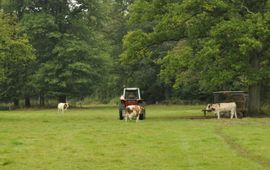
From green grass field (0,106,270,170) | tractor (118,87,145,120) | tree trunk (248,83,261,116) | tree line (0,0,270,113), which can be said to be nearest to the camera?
green grass field (0,106,270,170)

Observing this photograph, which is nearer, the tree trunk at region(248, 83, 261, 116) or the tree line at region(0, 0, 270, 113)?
the tree line at region(0, 0, 270, 113)

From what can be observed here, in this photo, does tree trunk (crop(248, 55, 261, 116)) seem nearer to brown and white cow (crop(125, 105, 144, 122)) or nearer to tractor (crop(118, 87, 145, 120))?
tractor (crop(118, 87, 145, 120))

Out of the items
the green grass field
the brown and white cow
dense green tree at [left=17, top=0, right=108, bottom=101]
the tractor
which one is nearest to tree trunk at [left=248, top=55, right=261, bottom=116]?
the tractor

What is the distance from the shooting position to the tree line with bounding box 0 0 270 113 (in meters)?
34.8

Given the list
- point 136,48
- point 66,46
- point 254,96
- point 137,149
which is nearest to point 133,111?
point 136,48

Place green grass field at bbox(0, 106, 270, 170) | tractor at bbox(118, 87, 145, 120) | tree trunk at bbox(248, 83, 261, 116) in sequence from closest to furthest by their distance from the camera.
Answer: green grass field at bbox(0, 106, 270, 170) → tractor at bbox(118, 87, 145, 120) → tree trunk at bbox(248, 83, 261, 116)

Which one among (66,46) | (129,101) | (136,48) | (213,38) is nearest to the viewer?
(213,38)

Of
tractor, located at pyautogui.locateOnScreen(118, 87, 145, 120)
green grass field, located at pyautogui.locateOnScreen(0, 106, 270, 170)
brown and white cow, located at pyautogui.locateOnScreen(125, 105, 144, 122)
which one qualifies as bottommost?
green grass field, located at pyautogui.locateOnScreen(0, 106, 270, 170)

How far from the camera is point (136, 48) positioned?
126 feet

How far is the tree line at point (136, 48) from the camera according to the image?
114 feet

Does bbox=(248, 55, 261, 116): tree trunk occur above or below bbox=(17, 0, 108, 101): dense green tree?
below

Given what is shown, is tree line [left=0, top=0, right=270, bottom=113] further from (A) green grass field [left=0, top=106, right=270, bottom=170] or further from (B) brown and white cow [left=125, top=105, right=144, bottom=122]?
(A) green grass field [left=0, top=106, right=270, bottom=170]

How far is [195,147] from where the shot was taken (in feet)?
61.9

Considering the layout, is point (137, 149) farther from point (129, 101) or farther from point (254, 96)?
point (254, 96)
